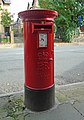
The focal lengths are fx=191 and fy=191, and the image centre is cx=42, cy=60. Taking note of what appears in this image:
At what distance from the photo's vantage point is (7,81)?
19.1ft

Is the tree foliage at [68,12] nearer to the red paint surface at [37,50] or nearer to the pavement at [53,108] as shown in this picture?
the pavement at [53,108]

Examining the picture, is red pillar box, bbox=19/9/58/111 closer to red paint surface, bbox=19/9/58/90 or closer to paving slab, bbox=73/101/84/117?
red paint surface, bbox=19/9/58/90

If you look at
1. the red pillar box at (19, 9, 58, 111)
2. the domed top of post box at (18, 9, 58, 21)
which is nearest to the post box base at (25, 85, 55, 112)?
the red pillar box at (19, 9, 58, 111)

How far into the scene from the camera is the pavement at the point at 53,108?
334cm

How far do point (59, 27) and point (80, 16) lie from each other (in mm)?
3280

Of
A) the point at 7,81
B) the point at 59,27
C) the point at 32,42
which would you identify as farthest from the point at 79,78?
the point at 59,27

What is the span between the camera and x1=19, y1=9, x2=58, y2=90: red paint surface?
3.26 meters

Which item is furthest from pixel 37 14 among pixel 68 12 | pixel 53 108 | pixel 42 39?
pixel 68 12

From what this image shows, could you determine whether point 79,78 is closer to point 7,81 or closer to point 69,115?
point 7,81

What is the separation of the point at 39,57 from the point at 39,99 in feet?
2.57

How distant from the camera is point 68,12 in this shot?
22844mm

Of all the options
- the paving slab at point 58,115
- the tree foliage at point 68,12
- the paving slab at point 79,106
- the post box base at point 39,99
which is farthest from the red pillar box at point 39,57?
the tree foliage at point 68,12

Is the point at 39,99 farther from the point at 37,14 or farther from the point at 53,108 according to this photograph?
the point at 37,14

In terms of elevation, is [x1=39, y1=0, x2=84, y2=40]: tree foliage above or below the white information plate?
above
